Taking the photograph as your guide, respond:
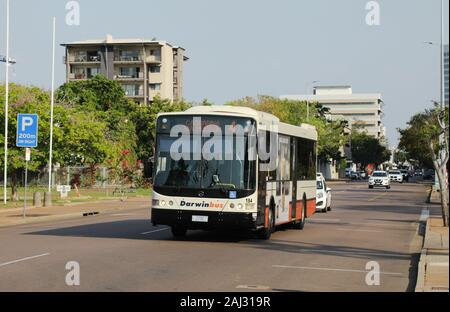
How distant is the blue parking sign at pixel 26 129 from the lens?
101 ft

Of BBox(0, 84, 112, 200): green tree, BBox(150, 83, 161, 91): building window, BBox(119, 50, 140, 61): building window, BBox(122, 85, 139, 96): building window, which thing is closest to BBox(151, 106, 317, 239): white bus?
BBox(0, 84, 112, 200): green tree


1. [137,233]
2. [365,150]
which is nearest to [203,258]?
[137,233]

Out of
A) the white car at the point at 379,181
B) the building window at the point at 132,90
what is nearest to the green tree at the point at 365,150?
the building window at the point at 132,90

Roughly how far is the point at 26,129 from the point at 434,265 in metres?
19.4

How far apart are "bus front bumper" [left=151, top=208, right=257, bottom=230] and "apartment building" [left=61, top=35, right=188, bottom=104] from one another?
102315 millimetres

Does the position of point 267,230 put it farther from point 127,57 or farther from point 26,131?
point 127,57

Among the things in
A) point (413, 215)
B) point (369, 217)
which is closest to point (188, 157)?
point (369, 217)

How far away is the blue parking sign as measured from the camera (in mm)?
30828

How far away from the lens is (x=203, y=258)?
653 inches

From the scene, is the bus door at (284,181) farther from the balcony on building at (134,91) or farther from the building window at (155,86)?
the balcony on building at (134,91)

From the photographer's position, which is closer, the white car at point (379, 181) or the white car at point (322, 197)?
the white car at point (322, 197)

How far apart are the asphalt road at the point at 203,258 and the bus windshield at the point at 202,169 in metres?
1.39

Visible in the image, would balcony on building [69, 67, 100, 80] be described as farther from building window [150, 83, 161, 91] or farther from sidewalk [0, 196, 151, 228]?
sidewalk [0, 196, 151, 228]

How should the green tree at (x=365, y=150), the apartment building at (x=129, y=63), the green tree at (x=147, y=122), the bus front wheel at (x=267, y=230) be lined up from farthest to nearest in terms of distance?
the green tree at (x=365, y=150), the apartment building at (x=129, y=63), the green tree at (x=147, y=122), the bus front wheel at (x=267, y=230)
